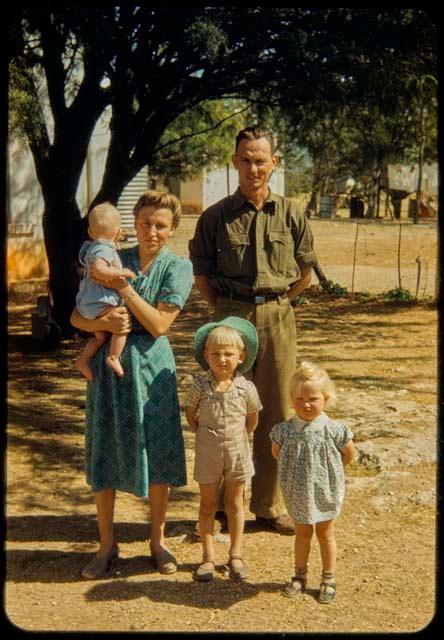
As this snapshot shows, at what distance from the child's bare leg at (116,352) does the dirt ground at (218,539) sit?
973 millimetres

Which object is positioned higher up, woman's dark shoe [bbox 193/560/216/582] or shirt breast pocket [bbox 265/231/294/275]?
shirt breast pocket [bbox 265/231/294/275]

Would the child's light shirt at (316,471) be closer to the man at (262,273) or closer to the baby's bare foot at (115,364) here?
the man at (262,273)

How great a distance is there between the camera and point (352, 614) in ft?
12.4

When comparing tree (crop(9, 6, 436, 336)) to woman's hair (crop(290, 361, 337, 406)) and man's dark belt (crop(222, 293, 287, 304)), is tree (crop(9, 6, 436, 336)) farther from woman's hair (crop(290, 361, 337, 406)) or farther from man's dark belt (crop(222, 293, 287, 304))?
woman's hair (crop(290, 361, 337, 406))

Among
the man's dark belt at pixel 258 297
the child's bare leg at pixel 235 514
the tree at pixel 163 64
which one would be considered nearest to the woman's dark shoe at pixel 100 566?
the child's bare leg at pixel 235 514

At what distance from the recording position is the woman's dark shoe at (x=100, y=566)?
13.4 ft

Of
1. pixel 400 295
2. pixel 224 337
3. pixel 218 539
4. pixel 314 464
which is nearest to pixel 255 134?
pixel 224 337

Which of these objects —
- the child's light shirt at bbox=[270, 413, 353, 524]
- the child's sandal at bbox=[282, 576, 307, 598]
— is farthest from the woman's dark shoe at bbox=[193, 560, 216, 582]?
the child's light shirt at bbox=[270, 413, 353, 524]

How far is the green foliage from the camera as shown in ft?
45.7

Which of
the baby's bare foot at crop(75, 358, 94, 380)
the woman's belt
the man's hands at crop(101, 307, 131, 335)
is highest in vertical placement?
the woman's belt

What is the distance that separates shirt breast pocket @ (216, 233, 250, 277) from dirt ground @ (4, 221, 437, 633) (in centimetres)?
139

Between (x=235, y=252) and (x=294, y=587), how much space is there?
5.37 feet

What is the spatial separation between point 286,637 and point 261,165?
216 cm

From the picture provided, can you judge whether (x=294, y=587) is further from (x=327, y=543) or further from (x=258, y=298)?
(x=258, y=298)
